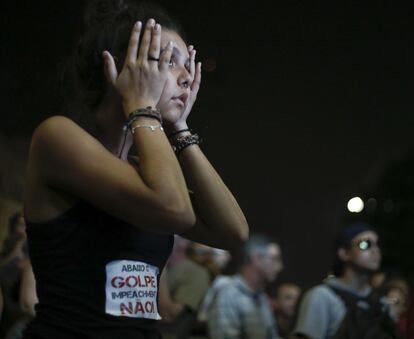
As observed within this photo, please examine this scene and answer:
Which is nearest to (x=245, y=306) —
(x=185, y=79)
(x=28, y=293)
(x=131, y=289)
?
(x=28, y=293)

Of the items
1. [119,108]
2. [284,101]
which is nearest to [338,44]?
[284,101]

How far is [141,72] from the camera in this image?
67.3 inches

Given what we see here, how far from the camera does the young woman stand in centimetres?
159

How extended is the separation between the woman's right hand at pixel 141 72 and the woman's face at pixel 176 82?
5 centimetres

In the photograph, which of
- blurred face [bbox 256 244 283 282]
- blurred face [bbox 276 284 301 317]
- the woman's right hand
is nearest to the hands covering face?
the woman's right hand

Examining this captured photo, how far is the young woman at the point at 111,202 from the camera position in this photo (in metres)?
1.59

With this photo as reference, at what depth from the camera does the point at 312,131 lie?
23.0 ft

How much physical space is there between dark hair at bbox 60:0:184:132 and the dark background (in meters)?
0.42

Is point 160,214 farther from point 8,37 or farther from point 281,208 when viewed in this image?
point 281,208

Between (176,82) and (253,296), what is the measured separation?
4.44 m

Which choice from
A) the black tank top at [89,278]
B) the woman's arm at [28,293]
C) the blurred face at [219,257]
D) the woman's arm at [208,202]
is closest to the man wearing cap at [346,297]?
the woman's arm at [28,293]

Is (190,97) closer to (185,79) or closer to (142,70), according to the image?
(185,79)

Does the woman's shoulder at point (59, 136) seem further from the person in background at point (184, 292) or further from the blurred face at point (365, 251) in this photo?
the blurred face at point (365, 251)

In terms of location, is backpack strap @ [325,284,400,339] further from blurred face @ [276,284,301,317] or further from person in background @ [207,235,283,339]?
blurred face @ [276,284,301,317]
